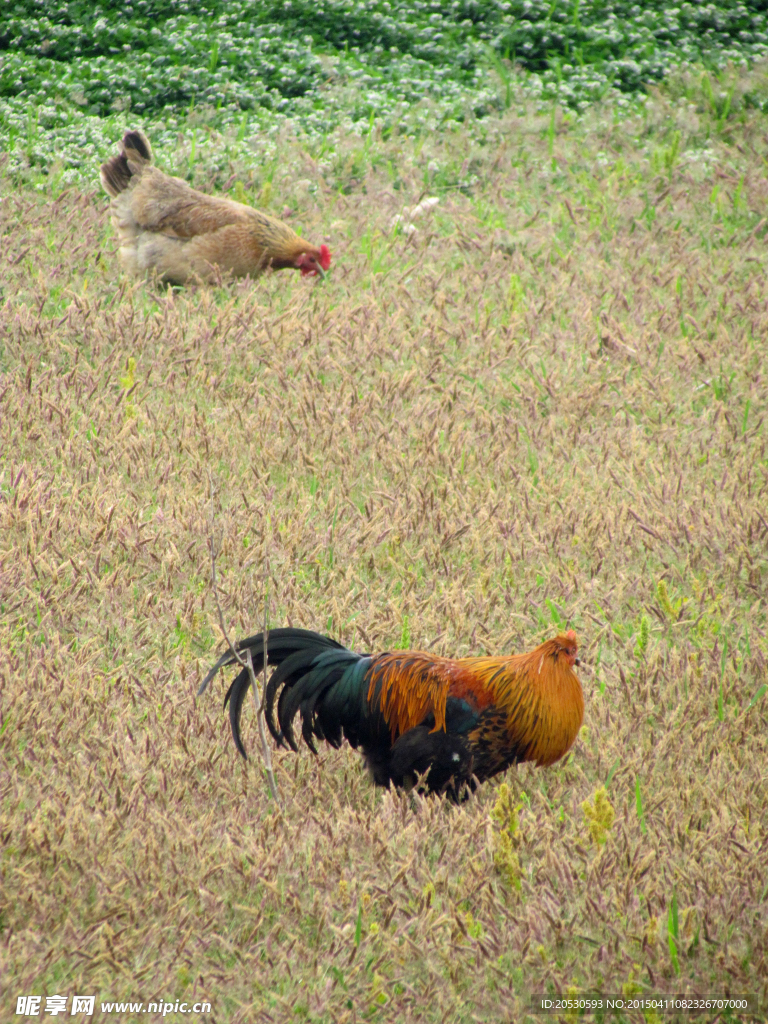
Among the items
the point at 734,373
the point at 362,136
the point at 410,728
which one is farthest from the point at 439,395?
the point at 362,136

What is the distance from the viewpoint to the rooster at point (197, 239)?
22.9 ft

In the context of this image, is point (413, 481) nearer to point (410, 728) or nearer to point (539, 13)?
point (410, 728)

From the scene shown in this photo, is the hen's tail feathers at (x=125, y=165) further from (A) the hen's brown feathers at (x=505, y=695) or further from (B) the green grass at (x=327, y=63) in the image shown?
(A) the hen's brown feathers at (x=505, y=695)

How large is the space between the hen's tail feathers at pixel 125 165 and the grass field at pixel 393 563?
1.33ft

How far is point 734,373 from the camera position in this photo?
640 cm

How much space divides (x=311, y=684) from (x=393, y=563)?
1.18 meters

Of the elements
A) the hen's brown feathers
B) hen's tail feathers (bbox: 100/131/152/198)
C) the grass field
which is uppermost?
hen's tail feathers (bbox: 100/131/152/198)

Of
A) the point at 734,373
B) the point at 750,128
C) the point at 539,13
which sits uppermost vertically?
the point at 539,13

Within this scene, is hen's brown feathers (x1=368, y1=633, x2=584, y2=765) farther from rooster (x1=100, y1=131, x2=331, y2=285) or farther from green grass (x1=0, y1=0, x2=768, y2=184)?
green grass (x1=0, y1=0, x2=768, y2=184)

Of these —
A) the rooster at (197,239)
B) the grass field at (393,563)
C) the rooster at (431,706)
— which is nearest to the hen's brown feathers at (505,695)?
the rooster at (431,706)

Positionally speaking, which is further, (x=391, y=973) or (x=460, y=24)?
(x=460, y=24)

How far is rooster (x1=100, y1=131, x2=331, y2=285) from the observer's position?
6992 mm

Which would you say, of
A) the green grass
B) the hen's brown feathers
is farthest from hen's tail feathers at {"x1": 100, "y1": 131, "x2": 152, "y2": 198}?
the hen's brown feathers

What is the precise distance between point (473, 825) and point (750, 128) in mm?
8388
